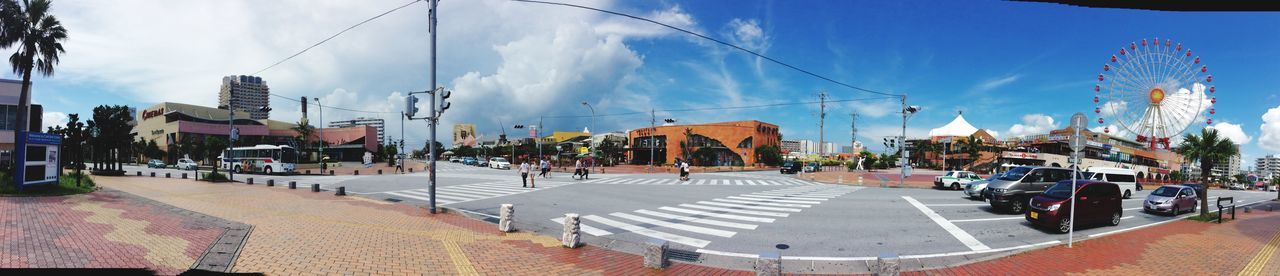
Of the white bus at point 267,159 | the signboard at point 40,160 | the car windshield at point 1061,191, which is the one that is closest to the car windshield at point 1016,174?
the car windshield at point 1061,191

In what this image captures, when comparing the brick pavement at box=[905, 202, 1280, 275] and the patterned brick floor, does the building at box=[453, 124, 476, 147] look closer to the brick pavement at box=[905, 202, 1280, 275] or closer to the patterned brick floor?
the patterned brick floor

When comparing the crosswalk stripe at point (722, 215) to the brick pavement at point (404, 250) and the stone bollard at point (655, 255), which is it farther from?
the stone bollard at point (655, 255)

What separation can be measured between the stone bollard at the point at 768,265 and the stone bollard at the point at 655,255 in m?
1.46

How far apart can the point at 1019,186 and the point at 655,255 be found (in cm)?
1549

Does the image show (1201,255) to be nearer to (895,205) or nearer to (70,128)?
(895,205)

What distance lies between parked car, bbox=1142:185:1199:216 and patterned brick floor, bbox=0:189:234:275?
2534cm

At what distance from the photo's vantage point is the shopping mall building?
74.2 metres

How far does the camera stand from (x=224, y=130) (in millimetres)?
78625

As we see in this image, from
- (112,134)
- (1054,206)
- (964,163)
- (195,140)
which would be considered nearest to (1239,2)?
(1054,206)

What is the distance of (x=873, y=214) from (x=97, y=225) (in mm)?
18507

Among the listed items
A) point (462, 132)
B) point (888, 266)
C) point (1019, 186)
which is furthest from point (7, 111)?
point (462, 132)

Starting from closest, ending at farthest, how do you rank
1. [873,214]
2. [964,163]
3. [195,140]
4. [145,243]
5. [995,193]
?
[145,243] < [873,214] < [995,193] < [195,140] < [964,163]

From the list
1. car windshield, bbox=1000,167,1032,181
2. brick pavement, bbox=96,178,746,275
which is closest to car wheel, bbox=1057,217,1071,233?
car windshield, bbox=1000,167,1032,181

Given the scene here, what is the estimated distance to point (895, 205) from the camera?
16.3 m
